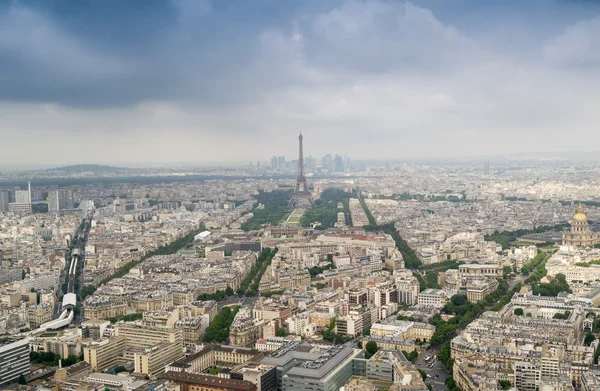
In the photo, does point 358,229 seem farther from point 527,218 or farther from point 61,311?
point 61,311

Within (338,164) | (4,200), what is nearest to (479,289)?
(4,200)

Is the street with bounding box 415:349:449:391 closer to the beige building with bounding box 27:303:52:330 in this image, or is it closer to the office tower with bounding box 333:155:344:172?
the beige building with bounding box 27:303:52:330

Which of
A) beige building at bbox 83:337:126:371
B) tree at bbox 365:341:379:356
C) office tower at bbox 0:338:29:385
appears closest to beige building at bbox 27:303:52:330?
beige building at bbox 83:337:126:371

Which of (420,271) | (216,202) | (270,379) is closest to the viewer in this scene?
(270,379)

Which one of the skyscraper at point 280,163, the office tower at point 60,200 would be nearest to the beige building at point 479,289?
the office tower at point 60,200

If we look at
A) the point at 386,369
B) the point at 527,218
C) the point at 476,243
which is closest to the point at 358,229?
the point at 476,243

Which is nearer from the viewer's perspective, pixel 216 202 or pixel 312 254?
pixel 312 254

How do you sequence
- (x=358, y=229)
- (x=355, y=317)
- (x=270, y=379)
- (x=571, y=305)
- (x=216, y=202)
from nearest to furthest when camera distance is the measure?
(x=270, y=379)
(x=355, y=317)
(x=571, y=305)
(x=358, y=229)
(x=216, y=202)
